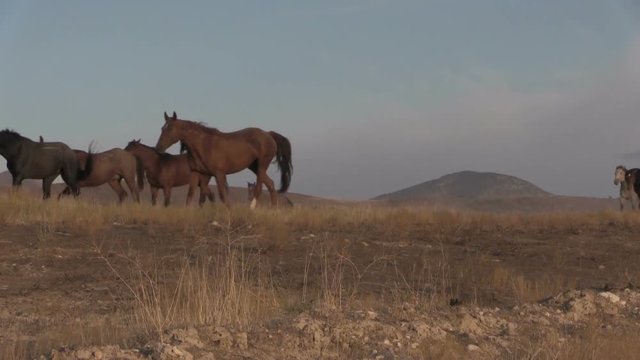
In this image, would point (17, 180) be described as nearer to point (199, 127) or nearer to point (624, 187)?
point (199, 127)

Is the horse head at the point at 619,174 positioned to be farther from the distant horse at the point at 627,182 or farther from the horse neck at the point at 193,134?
the horse neck at the point at 193,134

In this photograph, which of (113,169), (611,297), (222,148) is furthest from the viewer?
(113,169)

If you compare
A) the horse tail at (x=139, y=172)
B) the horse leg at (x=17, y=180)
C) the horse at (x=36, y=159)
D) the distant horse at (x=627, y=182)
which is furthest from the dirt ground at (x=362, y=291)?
the distant horse at (x=627, y=182)

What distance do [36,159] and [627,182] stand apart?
21098 mm

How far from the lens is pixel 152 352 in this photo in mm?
5324

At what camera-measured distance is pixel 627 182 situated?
32.6m

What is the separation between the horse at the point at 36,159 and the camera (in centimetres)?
2016

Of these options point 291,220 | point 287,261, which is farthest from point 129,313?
point 291,220

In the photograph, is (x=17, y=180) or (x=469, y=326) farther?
(x=17, y=180)

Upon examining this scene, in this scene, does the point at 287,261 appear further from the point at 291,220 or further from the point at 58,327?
the point at 58,327

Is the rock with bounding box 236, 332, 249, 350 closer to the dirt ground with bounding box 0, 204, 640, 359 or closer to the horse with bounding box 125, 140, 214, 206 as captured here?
the dirt ground with bounding box 0, 204, 640, 359

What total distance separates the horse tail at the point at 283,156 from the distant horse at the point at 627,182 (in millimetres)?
15034

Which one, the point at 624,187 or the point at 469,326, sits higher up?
the point at 624,187

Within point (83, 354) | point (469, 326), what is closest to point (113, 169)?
point (469, 326)
